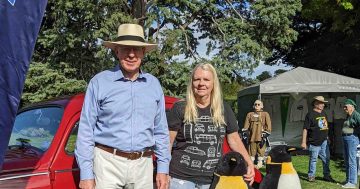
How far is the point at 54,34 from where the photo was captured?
15.9 m

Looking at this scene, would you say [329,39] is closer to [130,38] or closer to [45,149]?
[45,149]

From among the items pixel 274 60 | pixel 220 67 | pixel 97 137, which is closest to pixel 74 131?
pixel 97 137

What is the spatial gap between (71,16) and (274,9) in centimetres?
709

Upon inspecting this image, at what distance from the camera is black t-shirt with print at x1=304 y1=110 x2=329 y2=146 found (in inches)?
396

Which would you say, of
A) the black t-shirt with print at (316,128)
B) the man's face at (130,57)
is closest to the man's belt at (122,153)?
the man's face at (130,57)

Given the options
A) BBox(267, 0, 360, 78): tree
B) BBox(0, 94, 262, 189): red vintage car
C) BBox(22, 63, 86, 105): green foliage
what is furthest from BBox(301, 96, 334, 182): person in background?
BBox(267, 0, 360, 78): tree

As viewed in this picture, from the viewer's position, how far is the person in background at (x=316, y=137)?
32.9 feet

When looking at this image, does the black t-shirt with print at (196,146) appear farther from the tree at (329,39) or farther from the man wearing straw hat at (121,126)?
the tree at (329,39)

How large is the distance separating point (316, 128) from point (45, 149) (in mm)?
7189

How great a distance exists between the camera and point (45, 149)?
402cm

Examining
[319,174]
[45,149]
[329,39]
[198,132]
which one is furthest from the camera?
[329,39]

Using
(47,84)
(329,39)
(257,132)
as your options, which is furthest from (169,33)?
(329,39)

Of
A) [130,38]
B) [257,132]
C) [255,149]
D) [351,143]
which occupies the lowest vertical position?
[255,149]

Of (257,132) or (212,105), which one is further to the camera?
(257,132)
